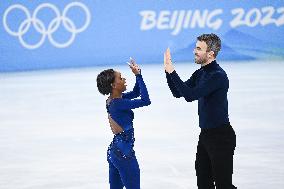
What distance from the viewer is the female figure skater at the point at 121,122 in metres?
4.64

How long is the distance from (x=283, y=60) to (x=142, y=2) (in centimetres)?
406

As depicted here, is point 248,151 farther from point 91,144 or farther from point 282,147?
point 91,144

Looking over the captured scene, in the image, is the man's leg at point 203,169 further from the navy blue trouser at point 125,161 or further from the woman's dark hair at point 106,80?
the woman's dark hair at point 106,80

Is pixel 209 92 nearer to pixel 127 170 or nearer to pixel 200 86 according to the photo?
pixel 200 86

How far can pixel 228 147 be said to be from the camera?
4.72 m

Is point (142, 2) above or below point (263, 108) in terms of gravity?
above

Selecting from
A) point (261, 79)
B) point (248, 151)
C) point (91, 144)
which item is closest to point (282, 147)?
point (248, 151)

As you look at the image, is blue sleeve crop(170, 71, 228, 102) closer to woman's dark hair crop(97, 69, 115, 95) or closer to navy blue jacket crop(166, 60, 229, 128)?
navy blue jacket crop(166, 60, 229, 128)

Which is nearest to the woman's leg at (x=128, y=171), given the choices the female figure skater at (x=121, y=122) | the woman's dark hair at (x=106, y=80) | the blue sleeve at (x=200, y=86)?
the female figure skater at (x=121, y=122)

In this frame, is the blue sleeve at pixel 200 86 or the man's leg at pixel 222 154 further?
the man's leg at pixel 222 154

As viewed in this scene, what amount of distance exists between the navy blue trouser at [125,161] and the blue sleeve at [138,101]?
193 mm

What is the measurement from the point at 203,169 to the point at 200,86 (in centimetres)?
67

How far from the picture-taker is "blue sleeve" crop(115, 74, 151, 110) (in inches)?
181

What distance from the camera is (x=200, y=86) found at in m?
4.59
